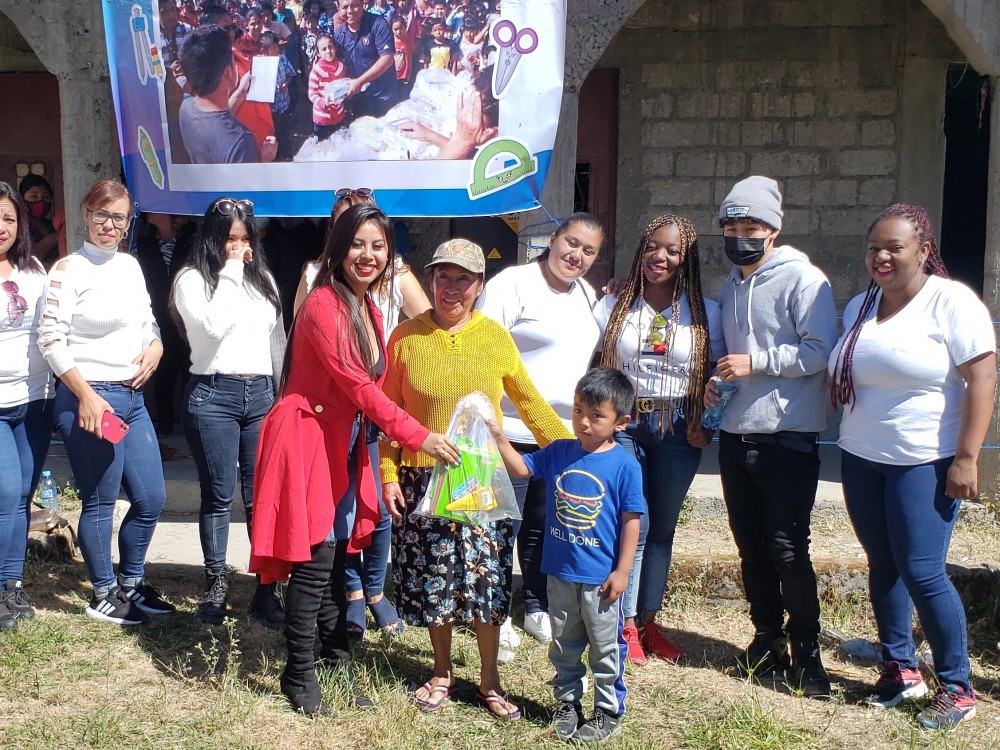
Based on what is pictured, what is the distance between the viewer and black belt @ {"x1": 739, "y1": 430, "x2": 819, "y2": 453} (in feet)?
11.7

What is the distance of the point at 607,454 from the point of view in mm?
3234

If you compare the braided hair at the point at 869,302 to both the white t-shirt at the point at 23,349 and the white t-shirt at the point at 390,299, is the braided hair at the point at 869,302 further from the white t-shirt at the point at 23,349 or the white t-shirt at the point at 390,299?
the white t-shirt at the point at 23,349

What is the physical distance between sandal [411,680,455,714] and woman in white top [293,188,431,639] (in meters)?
0.63

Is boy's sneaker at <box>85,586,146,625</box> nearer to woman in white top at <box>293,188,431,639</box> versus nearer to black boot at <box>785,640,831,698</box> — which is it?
woman in white top at <box>293,188,431,639</box>

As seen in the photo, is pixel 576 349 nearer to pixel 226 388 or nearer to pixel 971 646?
pixel 226 388

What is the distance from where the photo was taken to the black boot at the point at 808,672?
12.1 ft

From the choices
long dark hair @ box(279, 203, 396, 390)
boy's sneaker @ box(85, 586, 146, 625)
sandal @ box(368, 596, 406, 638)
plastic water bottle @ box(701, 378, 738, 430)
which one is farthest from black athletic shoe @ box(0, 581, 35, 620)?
plastic water bottle @ box(701, 378, 738, 430)

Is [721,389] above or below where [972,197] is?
below

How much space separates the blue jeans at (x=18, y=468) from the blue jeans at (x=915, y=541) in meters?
3.19

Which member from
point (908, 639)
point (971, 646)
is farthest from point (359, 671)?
point (971, 646)

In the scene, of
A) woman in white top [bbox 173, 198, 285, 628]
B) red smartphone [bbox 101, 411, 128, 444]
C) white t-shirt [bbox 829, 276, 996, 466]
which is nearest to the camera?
white t-shirt [bbox 829, 276, 996, 466]

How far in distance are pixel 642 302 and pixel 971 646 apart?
204 centimetres

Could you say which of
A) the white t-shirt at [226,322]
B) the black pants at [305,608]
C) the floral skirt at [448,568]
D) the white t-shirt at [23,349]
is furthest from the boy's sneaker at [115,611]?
the floral skirt at [448,568]

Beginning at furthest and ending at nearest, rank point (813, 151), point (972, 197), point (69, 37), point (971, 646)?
point (972, 197)
point (813, 151)
point (69, 37)
point (971, 646)
